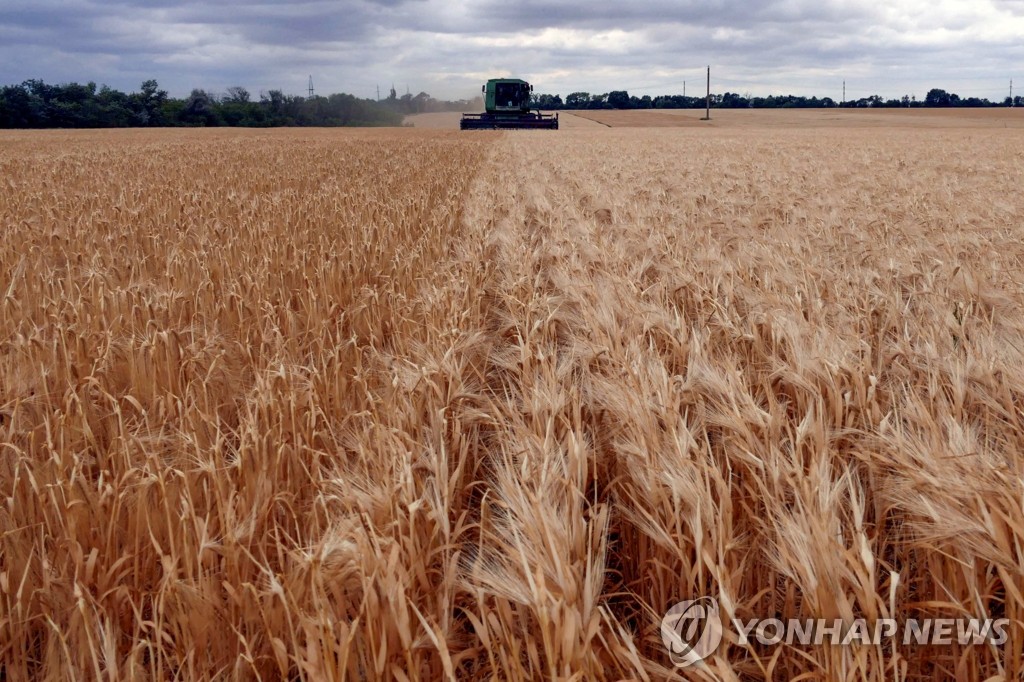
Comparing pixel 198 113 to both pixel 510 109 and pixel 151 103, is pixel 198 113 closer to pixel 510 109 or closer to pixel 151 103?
pixel 151 103

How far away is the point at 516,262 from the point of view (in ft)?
14.4

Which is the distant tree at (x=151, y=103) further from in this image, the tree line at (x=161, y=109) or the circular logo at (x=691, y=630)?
the circular logo at (x=691, y=630)

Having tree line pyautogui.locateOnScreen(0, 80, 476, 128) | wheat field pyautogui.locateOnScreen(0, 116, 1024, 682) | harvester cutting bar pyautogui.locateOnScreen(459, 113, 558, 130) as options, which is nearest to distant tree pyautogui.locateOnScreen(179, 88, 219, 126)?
tree line pyautogui.locateOnScreen(0, 80, 476, 128)

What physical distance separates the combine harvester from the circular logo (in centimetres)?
4480

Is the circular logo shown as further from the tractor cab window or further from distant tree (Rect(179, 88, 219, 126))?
distant tree (Rect(179, 88, 219, 126))

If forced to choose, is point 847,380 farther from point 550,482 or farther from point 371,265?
point 371,265

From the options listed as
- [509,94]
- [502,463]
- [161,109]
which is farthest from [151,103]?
[502,463]

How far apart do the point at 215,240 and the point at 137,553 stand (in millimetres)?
4676

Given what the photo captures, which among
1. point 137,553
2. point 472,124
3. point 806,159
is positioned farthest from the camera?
point 472,124

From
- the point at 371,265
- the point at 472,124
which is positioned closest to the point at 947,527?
the point at 371,265

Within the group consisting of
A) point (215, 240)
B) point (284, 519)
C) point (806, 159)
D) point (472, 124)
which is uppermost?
point (472, 124)

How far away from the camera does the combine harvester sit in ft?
145

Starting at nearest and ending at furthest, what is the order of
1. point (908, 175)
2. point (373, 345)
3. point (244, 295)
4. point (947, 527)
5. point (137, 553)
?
point (947, 527) < point (137, 553) < point (373, 345) < point (244, 295) < point (908, 175)

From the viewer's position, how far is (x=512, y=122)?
44312 mm
